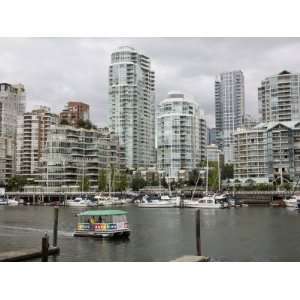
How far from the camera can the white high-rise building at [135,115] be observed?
2645 inches

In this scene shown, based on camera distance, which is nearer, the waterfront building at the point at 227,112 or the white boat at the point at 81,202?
the white boat at the point at 81,202

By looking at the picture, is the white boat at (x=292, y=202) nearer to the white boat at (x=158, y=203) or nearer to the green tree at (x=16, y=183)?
the white boat at (x=158, y=203)

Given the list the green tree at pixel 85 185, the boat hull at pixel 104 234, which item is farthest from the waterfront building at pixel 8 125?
the boat hull at pixel 104 234

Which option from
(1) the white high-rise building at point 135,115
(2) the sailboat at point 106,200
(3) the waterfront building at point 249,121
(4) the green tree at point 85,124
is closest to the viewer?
(2) the sailboat at point 106,200

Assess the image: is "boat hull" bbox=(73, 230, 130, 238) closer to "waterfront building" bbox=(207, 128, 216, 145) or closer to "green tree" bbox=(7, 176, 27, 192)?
"green tree" bbox=(7, 176, 27, 192)

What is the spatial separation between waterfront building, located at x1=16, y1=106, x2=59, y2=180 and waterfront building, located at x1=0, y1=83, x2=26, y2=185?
3.25ft

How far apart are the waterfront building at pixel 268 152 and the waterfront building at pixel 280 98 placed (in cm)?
257

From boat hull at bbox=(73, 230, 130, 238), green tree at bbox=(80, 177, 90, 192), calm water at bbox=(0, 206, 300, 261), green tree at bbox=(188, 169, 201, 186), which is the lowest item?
→ calm water at bbox=(0, 206, 300, 261)

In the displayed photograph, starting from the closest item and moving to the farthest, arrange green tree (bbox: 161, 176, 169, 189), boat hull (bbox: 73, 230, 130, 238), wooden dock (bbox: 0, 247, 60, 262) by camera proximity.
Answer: wooden dock (bbox: 0, 247, 60, 262) → boat hull (bbox: 73, 230, 130, 238) → green tree (bbox: 161, 176, 169, 189)

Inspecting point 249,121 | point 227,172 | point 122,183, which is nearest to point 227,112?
point 249,121

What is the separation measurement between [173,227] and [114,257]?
29.7ft

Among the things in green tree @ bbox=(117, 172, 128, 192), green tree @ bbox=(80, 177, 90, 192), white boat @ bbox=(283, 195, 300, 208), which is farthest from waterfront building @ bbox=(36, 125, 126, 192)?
white boat @ bbox=(283, 195, 300, 208)

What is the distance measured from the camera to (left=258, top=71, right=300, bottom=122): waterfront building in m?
50.3
